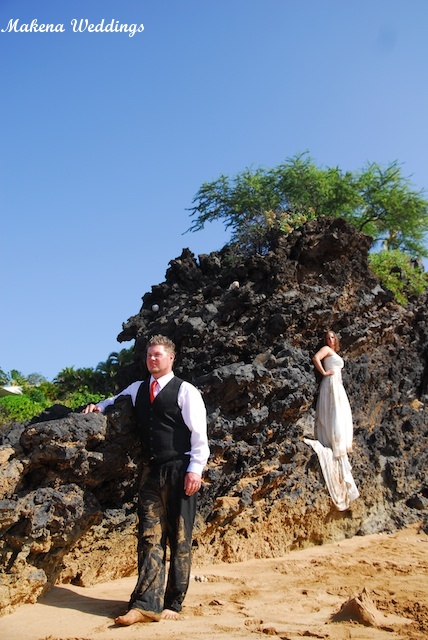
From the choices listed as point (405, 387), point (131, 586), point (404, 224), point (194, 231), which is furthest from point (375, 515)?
point (194, 231)

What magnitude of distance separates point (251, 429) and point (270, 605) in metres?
2.37

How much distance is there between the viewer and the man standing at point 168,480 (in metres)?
4.68

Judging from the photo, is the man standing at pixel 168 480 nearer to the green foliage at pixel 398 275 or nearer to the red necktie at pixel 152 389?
the red necktie at pixel 152 389

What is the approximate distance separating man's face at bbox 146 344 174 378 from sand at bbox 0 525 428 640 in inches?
73.1

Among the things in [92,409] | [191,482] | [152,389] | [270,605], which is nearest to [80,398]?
[92,409]

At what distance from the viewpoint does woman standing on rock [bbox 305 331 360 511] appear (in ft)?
26.2

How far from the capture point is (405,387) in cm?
952

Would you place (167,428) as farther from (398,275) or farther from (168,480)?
(398,275)

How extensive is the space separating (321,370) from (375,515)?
2.27 metres

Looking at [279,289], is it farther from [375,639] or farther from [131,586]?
[375,639]

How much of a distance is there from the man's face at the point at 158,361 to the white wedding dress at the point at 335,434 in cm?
347

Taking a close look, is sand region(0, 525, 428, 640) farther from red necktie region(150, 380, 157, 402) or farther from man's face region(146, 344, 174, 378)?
man's face region(146, 344, 174, 378)

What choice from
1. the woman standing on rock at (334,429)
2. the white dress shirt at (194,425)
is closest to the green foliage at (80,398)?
the woman standing on rock at (334,429)

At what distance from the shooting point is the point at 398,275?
10453mm
